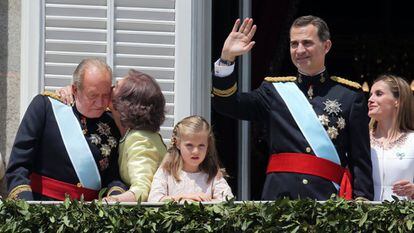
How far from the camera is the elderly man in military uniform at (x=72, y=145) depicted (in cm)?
707

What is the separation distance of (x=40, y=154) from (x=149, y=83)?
0.63m

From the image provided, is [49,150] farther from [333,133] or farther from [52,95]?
[333,133]

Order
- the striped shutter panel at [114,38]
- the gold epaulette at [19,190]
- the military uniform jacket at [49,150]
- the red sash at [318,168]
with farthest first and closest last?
the striped shutter panel at [114,38], the red sash at [318,168], the military uniform jacket at [49,150], the gold epaulette at [19,190]

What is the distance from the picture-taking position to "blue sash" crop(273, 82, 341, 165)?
715 centimetres

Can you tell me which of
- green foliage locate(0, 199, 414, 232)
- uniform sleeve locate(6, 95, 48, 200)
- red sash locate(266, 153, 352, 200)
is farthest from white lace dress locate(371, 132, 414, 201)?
uniform sleeve locate(6, 95, 48, 200)

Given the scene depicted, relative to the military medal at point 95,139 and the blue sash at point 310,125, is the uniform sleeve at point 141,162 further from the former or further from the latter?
the blue sash at point 310,125

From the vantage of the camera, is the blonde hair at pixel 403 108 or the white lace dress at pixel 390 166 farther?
the blonde hair at pixel 403 108

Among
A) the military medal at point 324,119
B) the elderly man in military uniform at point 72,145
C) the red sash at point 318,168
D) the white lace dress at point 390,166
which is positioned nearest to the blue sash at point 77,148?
the elderly man in military uniform at point 72,145

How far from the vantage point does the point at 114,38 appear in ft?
26.0

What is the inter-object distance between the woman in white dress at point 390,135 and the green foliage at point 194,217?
54cm

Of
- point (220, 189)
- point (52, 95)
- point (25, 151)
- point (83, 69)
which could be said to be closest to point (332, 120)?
point (220, 189)

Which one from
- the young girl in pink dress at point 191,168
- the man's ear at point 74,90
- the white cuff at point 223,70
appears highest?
the white cuff at point 223,70

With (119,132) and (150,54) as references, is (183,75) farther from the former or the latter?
(119,132)

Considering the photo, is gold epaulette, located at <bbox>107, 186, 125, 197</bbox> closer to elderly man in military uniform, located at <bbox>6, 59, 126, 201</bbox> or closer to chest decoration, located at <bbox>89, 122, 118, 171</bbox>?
elderly man in military uniform, located at <bbox>6, 59, 126, 201</bbox>
